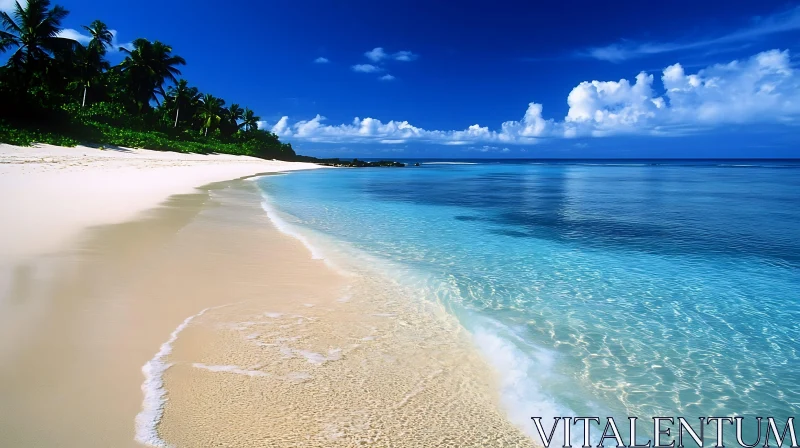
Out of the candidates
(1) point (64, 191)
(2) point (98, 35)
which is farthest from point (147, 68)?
(1) point (64, 191)

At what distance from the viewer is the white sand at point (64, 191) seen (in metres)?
8.92

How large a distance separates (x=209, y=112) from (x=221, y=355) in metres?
69.8

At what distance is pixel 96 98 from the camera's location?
49844mm

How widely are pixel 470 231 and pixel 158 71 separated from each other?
5683 centimetres

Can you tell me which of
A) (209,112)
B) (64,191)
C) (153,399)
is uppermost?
(209,112)

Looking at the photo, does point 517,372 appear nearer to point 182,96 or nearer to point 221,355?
point 221,355

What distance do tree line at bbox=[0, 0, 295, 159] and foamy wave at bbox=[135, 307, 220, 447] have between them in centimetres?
2872

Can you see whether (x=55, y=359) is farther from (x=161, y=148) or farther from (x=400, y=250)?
(x=161, y=148)

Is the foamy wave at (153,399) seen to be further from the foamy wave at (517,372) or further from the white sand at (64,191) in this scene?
the white sand at (64,191)

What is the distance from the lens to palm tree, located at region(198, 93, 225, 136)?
65.5 metres

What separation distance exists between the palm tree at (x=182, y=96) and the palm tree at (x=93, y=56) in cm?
1077

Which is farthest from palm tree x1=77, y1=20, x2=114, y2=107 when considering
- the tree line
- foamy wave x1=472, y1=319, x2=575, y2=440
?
foamy wave x1=472, y1=319, x2=575, y2=440

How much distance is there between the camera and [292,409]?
356 cm

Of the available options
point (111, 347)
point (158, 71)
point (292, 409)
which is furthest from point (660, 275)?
point (158, 71)
